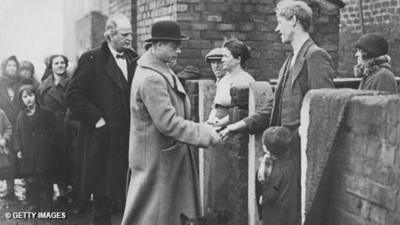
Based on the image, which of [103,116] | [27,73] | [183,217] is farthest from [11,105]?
[183,217]

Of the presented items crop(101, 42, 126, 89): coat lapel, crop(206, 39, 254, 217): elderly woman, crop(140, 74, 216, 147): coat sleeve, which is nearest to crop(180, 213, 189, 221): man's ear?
crop(140, 74, 216, 147): coat sleeve

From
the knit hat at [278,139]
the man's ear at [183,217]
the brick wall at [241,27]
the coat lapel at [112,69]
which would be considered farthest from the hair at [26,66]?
the knit hat at [278,139]

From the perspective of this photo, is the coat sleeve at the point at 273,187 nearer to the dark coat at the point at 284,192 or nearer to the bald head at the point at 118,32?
the dark coat at the point at 284,192

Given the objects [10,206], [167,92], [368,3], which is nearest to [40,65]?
[368,3]

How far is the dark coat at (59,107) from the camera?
6.56 m

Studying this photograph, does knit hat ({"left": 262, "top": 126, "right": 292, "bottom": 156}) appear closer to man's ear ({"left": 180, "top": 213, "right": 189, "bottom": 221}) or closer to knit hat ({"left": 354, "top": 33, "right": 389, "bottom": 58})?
man's ear ({"left": 180, "top": 213, "right": 189, "bottom": 221})

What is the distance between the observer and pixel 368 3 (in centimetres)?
1158

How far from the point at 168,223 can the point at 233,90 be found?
132 centimetres

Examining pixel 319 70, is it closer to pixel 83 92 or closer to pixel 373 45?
pixel 373 45

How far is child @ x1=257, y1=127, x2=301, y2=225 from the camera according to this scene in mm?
3736

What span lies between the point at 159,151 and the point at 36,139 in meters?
2.76

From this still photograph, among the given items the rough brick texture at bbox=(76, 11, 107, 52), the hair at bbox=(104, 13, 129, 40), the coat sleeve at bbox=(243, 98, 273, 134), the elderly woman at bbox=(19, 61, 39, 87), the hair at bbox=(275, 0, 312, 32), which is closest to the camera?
the hair at bbox=(275, 0, 312, 32)

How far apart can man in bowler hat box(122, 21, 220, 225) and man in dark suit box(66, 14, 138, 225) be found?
1.16m

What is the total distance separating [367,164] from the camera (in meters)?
2.78
